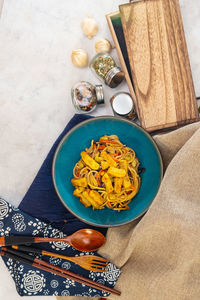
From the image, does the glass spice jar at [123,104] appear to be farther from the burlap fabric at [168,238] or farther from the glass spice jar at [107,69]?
the burlap fabric at [168,238]

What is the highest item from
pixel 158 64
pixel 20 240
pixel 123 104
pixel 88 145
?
pixel 158 64

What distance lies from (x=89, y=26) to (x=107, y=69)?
0.81 ft

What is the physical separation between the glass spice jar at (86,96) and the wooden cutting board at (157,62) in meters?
0.19

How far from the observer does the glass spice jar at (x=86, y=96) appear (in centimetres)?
143

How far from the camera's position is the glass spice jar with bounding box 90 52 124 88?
1419 mm

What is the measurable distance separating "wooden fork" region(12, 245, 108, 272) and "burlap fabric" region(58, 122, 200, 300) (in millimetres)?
43

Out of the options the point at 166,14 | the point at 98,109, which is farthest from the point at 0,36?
the point at 166,14

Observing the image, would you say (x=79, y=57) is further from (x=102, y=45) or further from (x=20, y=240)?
(x=20, y=240)

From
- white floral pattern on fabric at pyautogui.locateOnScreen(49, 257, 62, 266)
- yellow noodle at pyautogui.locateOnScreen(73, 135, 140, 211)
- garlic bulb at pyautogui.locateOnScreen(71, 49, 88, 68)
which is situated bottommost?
white floral pattern on fabric at pyautogui.locateOnScreen(49, 257, 62, 266)

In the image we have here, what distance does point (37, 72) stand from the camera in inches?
60.1

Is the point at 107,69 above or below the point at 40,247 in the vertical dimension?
above

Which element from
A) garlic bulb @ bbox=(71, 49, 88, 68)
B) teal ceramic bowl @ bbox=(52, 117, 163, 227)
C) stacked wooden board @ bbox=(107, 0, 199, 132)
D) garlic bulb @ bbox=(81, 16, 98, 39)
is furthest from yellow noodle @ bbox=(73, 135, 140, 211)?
garlic bulb @ bbox=(81, 16, 98, 39)

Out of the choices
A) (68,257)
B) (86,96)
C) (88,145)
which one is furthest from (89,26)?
(68,257)

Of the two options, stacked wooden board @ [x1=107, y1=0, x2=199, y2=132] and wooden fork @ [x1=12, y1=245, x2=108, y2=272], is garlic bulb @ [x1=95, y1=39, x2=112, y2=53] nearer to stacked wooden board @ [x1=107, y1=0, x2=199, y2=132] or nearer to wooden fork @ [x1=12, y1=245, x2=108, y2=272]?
stacked wooden board @ [x1=107, y1=0, x2=199, y2=132]
